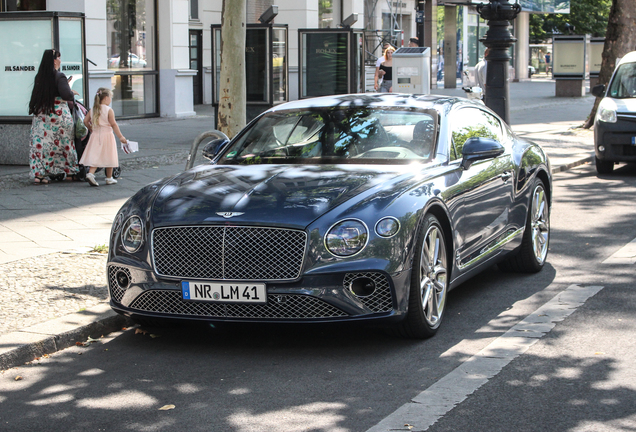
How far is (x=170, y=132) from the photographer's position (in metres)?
19.6

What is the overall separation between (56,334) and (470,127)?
10.9 ft

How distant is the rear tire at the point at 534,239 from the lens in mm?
7316

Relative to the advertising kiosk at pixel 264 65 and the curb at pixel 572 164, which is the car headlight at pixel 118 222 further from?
the advertising kiosk at pixel 264 65

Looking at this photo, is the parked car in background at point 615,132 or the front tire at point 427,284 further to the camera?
the parked car in background at point 615,132

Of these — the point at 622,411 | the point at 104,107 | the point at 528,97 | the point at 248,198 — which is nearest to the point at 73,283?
the point at 248,198

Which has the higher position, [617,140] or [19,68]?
[19,68]

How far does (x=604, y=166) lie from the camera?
1392 centimetres

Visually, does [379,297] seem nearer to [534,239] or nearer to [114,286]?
[114,286]

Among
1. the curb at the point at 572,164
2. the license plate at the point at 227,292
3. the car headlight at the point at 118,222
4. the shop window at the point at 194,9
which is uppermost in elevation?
the shop window at the point at 194,9

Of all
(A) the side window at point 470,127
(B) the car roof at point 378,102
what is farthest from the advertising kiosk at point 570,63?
(B) the car roof at point 378,102

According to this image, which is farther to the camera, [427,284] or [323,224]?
[427,284]

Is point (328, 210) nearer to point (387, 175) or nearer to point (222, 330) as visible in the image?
point (387, 175)

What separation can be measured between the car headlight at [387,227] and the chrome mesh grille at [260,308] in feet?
1.62

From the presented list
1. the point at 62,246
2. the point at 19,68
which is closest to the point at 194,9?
the point at 19,68
